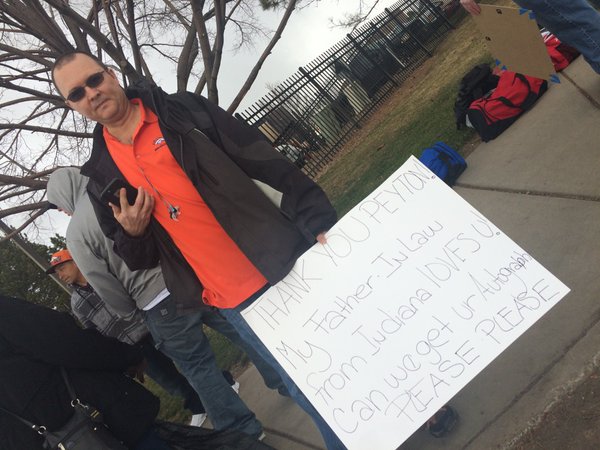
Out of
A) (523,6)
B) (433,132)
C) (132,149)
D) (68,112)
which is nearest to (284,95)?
(68,112)

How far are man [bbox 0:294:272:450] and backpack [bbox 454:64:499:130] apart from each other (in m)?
4.06

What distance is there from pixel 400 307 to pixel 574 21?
2.35 meters

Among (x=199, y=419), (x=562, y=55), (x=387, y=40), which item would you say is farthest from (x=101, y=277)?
(x=387, y=40)

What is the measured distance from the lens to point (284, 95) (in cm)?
1105

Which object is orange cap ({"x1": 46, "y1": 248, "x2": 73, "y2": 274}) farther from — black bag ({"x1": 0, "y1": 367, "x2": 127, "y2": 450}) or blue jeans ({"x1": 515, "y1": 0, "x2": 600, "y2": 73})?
blue jeans ({"x1": 515, "y1": 0, "x2": 600, "y2": 73})

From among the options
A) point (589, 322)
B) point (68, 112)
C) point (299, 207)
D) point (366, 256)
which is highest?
point (68, 112)

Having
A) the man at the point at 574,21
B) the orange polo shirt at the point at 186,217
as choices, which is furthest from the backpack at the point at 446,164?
the orange polo shirt at the point at 186,217

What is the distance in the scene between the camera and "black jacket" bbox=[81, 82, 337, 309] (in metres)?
1.93

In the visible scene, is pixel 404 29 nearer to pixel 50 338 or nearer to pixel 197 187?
pixel 197 187

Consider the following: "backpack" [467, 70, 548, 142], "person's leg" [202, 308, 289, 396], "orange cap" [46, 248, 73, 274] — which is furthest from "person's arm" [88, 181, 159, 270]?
"backpack" [467, 70, 548, 142]

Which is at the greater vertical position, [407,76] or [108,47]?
[108,47]

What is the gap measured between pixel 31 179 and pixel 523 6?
5.94m

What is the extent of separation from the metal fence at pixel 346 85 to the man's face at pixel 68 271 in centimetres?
699

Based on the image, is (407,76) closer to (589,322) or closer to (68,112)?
(68,112)
